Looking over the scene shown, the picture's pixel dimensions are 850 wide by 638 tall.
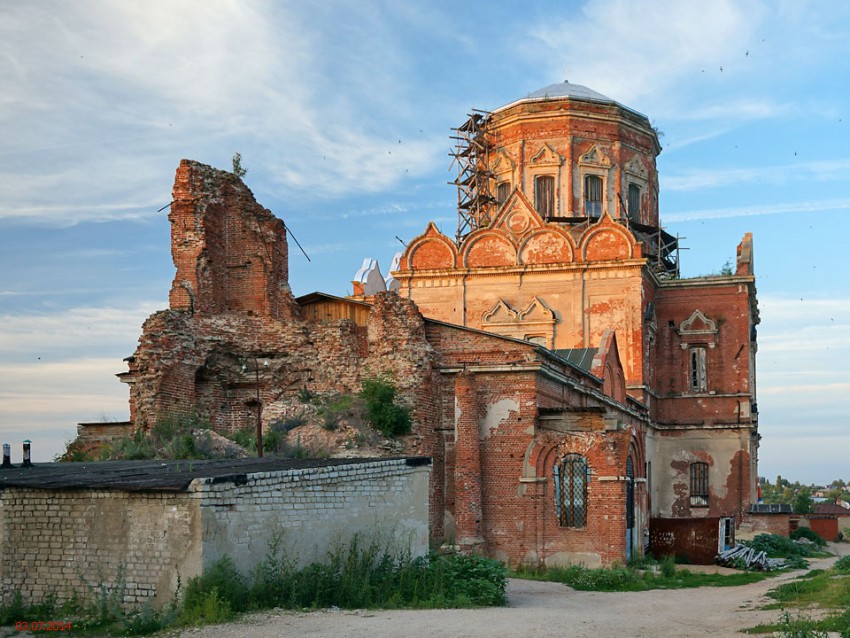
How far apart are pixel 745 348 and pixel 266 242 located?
65.4 ft

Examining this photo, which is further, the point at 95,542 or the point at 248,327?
the point at 248,327

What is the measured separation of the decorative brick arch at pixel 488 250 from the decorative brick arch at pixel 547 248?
0.42m

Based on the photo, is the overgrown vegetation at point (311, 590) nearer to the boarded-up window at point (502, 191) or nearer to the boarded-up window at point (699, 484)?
the boarded-up window at point (699, 484)

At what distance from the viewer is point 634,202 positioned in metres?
37.3

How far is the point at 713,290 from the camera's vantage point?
35750mm

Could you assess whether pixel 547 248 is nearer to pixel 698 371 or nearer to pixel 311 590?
pixel 698 371

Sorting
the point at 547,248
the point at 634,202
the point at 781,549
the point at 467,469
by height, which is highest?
the point at 634,202

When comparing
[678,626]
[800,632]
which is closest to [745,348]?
[678,626]

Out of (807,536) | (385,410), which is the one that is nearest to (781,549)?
(807,536)

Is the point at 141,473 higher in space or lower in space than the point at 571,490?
higher

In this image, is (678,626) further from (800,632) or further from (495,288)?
(495,288)

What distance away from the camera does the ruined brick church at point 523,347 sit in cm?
2019

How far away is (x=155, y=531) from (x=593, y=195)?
26699 millimetres

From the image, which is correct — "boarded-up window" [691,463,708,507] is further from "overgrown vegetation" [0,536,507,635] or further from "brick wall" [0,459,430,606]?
"brick wall" [0,459,430,606]
